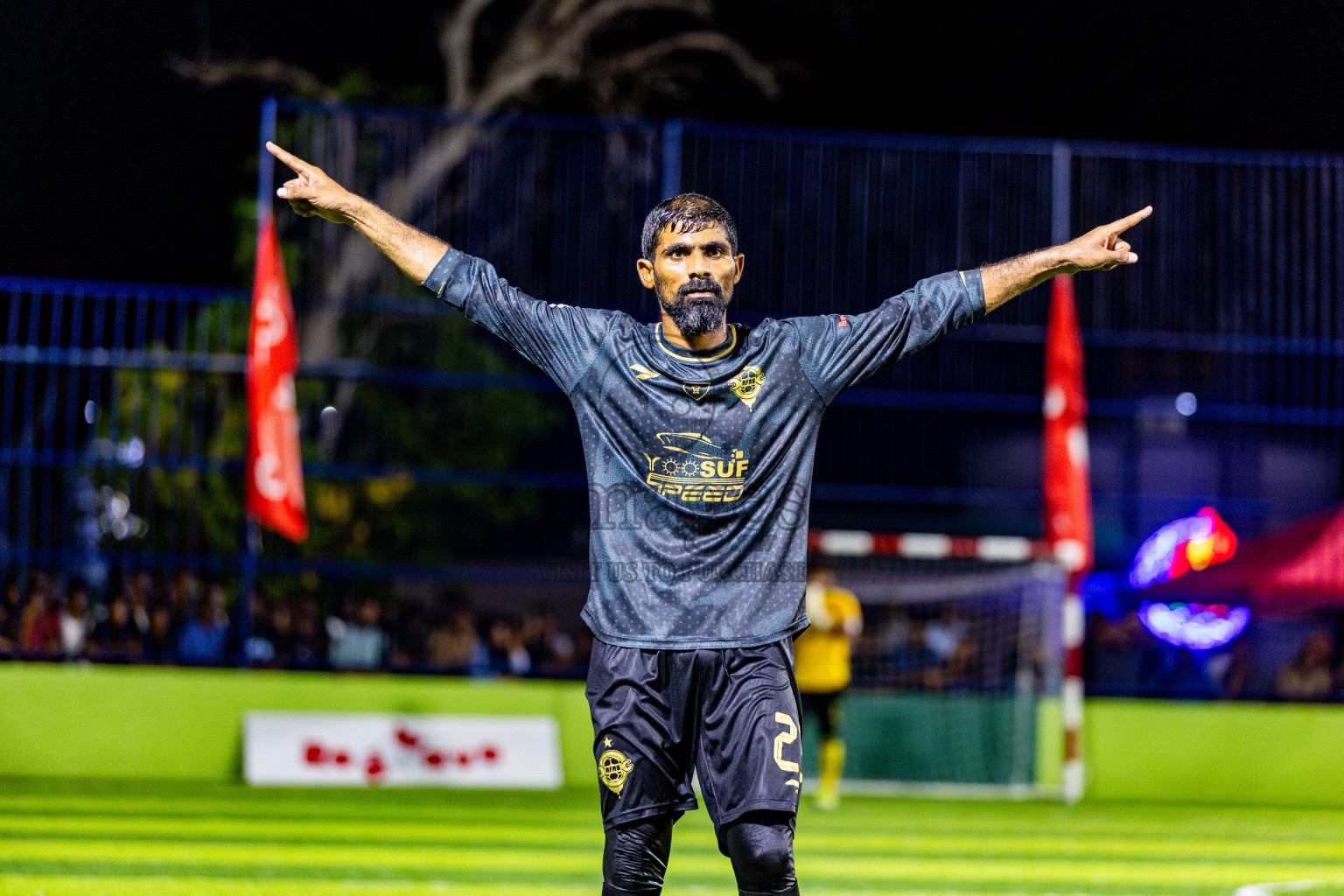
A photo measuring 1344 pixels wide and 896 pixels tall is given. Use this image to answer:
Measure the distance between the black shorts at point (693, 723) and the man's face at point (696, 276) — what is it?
872 mm

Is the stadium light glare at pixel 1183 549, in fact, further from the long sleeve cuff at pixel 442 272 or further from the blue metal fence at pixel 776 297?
the long sleeve cuff at pixel 442 272

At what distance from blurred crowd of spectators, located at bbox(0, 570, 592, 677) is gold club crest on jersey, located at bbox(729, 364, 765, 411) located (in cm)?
972

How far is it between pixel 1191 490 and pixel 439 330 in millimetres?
12630

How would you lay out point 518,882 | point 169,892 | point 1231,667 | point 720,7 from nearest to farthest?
Result: point 169,892
point 518,882
point 1231,667
point 720,7

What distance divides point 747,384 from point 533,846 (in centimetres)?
598

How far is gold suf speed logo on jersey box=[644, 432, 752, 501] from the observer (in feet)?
13.9

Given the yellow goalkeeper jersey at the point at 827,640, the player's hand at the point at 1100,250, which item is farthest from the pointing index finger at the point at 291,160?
the yellow goalkeeper jersey at the point at 827,640

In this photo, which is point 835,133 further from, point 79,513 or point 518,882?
point 518,882

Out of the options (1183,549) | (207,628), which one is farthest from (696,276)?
(1183,549)

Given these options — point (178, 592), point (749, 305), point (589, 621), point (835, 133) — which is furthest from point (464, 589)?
point (589, 621)

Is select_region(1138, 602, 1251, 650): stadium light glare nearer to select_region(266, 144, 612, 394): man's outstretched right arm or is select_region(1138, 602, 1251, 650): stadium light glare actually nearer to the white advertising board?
the white advertising board

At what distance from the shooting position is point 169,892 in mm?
7203

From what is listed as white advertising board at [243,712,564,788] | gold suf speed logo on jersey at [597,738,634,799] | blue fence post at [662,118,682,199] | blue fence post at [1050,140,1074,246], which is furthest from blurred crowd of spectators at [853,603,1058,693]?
gold suf speed logo on jersey at [597,738,634,799]

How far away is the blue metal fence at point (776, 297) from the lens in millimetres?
13938
